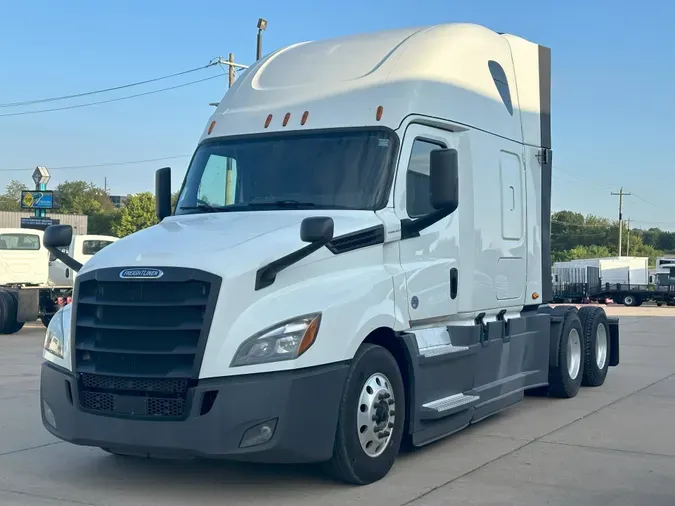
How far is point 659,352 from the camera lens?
55.6 feet

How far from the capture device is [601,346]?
1188cm

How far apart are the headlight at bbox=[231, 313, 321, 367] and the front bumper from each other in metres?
0.11

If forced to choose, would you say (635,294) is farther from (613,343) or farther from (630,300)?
(613,343)

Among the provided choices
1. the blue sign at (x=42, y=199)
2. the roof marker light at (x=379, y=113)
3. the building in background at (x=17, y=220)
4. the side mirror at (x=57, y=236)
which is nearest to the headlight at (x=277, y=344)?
the side mirror at (x=57, y=236)

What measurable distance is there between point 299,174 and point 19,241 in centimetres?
1543

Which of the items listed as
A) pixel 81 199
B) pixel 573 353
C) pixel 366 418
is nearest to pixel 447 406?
pixel 366 418

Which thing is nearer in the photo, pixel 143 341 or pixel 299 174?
pixel 143 341

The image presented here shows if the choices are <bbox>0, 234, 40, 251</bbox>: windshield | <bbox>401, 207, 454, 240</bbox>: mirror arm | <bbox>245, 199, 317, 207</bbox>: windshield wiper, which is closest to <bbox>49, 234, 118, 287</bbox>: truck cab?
<bbox>0, 234, 40, 251</bbox>: windshield

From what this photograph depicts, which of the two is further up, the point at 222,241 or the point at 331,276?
the point at 222,241

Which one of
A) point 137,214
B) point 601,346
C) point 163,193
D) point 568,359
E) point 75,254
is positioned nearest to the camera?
point 163,193

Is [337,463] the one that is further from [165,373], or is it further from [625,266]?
[625,266]

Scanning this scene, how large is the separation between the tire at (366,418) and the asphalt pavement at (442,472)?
0.15 metres

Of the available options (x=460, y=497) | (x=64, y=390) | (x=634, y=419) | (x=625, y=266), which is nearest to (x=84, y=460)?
(x=64, y=390)

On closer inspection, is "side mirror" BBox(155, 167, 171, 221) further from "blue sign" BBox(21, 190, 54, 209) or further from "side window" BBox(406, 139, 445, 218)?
"blue sign" BBox(21, 190, 54, 209)
